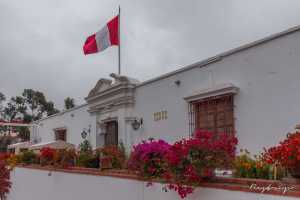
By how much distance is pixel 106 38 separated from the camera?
45.1 feet

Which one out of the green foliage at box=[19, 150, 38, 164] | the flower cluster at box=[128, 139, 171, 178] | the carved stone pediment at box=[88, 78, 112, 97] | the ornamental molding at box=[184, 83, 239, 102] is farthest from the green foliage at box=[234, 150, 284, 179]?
the carved stone pediment at box=[88, 78, 112, 97]

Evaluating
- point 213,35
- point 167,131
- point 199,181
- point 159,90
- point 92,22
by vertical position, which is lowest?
point 199,181

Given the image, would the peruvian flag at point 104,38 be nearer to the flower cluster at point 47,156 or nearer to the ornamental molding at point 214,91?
the flower cluster at point 47,156

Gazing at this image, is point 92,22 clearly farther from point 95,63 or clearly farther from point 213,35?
point 213,35

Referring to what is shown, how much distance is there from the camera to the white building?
729 centimetres

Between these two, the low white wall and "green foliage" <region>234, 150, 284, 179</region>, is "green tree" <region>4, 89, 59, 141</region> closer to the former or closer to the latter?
the low white wall

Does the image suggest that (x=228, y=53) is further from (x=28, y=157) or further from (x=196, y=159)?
(x=28, y=157)

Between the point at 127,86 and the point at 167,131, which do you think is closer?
the point at 167,131

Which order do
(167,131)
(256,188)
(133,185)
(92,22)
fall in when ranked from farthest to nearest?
(92,22), (167,131), (133,185), (256,188)

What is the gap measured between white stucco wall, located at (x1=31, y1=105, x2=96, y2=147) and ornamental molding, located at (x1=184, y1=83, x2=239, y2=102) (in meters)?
5.84

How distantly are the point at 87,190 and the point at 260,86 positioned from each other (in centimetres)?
400

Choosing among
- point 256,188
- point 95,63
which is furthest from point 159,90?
point 95,63

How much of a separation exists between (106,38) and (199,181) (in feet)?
31.6

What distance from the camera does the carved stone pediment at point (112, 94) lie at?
Answer: 1215cm
